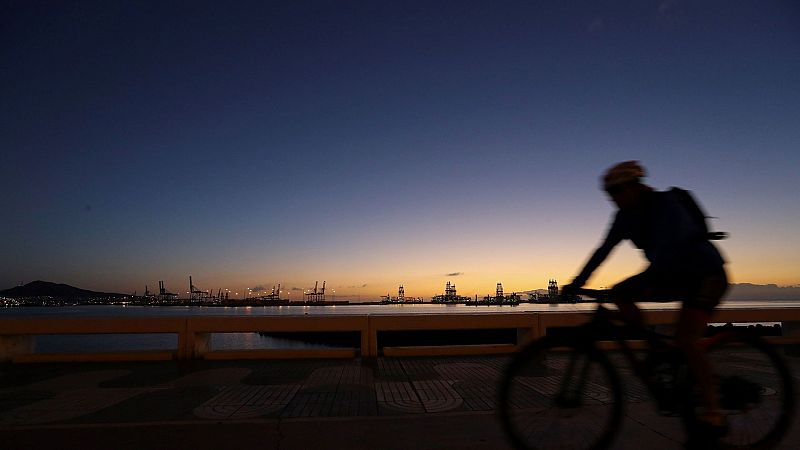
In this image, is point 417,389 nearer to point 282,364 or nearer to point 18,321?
point 282,364

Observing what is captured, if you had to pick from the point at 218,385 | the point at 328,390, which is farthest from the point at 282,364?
the point at 328,390

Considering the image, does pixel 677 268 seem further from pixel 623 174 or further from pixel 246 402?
pixel 246 402

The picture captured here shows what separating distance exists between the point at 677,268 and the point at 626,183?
55 cm

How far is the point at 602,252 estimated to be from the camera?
9.39 ft

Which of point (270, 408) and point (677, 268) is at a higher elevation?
point (677, 268)

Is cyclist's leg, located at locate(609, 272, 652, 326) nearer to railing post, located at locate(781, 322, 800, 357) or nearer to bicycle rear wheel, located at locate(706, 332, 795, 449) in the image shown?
bicycle rear wheel, located at locate(706, 332, 795, 449)

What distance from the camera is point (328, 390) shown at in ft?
17.9

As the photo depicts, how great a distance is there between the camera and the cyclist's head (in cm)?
278

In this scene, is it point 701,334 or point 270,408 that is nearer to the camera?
point 701,334

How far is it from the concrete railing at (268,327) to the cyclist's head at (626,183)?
5.39 metres

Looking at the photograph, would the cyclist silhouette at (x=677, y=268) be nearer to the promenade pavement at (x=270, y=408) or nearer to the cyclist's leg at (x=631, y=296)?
the cyclist's leg at (x=631, y=296)

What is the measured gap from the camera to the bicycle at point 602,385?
2.65 meters

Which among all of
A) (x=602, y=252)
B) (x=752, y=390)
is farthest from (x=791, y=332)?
(x=602, y=252)

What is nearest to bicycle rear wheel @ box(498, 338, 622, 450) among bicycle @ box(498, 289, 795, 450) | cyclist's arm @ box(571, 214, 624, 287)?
bicycle @ box(498, 289, 795, 450)
